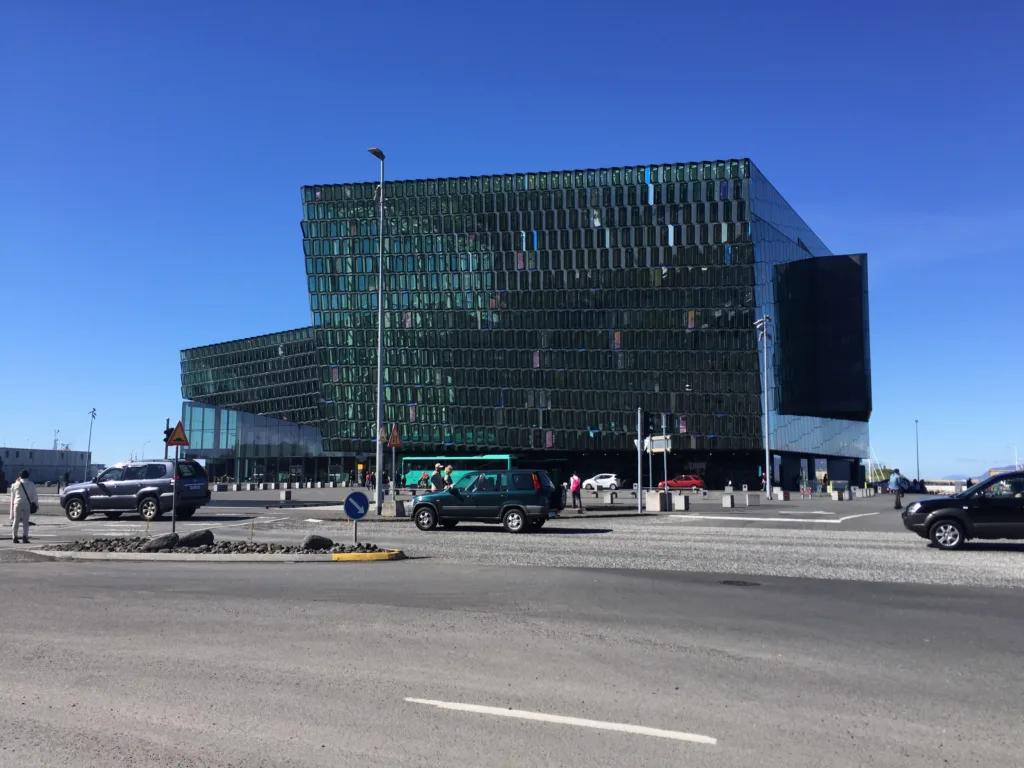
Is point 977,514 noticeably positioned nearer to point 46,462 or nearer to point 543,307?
point 543,307

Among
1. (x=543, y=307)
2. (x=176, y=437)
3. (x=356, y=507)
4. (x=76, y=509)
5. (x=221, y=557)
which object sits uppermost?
(x=543, y=307)

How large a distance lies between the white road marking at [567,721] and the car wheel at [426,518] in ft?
60.2

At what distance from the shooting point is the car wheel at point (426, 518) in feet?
80.0

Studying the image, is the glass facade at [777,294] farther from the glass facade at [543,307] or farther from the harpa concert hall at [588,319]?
the glass facade at [543,307]

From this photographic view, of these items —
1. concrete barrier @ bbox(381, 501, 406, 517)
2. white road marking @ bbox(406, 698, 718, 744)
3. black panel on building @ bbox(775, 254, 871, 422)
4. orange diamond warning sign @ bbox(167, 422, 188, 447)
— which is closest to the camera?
white road marking @ bbox(406, 698, 718, 744)

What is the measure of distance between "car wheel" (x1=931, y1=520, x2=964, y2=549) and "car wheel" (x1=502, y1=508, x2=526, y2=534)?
10071mm

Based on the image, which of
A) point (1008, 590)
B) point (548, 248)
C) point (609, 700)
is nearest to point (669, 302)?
point (548, 248)

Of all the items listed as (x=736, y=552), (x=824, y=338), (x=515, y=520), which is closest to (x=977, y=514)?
(x=736, y=552)

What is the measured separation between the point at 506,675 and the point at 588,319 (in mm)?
82539

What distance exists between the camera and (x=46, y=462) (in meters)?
143

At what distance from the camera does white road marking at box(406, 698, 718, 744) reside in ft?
17.6

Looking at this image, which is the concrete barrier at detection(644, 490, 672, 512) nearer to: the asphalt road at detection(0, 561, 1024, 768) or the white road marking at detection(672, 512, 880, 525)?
the white road marking at detection(672, 512, 880, 525)

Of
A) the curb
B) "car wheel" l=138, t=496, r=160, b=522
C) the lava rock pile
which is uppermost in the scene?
"car wheel" l=138, t=496, r=160, b=522

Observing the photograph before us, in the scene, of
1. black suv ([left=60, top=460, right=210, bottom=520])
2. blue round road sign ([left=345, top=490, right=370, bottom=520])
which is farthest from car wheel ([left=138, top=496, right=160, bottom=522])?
blue round road sign ([left=345, top=490, right=370, bottom=520])
